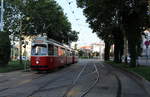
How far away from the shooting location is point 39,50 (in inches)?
1058

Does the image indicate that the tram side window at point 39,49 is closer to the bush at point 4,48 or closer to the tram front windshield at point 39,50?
the tram front windshield at point 39,50

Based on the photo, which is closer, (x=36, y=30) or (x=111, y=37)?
(x=36, y=30)

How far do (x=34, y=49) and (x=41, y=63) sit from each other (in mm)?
1494

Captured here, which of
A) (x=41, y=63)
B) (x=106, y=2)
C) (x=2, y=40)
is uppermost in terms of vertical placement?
(x=106, y=2)

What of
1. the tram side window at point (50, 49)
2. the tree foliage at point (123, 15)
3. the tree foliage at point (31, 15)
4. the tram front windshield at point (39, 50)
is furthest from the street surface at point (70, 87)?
the tree foliage at point (31, 15)

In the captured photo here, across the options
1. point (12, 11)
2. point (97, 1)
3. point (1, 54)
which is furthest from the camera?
point (12, 11)

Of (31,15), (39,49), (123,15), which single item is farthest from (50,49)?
(31,15)

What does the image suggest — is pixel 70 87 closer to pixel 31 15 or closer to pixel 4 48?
pixel 4 48

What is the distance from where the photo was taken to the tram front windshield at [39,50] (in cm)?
2668

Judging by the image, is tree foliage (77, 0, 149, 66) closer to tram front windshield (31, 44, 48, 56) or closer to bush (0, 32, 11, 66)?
tram front windshield (31, 44, 48, 56)

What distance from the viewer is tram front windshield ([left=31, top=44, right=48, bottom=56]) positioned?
26.7 m

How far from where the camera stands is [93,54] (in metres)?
177

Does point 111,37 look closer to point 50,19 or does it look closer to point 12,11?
point 50,19

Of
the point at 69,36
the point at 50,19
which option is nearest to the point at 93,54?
the point at 69,36
